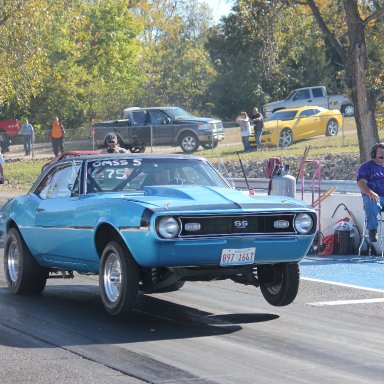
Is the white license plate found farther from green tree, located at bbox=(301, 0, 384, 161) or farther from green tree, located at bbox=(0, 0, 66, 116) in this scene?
green tree, located at bbox=(0, 0, 66, 116)

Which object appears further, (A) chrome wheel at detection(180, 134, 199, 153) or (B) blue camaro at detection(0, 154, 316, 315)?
(A) chrome wheel at detection(180, 134, 199, 153)

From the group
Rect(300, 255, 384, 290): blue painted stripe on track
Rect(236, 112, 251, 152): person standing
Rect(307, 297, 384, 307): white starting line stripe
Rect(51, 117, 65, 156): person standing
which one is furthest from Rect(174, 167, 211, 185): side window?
Rect(51, 117, 65, 156): person standing

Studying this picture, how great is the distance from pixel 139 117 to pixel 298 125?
6475 mm

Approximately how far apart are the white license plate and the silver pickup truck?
3820 centimetres

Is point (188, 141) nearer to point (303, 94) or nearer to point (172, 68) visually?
point (303, 94)

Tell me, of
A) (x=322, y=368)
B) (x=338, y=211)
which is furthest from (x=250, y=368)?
(x=338, y=211)

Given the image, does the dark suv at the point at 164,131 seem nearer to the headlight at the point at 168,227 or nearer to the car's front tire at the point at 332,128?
the car's front tire at the point at 332,128

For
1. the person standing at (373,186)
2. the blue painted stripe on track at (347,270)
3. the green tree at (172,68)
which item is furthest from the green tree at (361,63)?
the green tree at (172,68)

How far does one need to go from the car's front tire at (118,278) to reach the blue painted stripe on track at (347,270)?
405cm

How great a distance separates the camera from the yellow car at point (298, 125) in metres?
37.4

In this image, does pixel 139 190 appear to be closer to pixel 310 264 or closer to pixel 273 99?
pixel 310 264

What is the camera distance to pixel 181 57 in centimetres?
6675

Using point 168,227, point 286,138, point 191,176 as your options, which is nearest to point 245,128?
point 286,138

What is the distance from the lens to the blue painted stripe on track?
484 inches
